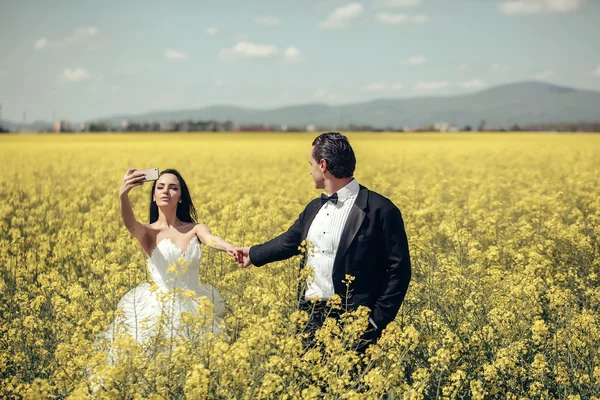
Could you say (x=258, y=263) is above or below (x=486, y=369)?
above

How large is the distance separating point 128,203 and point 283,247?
1195 millimetres

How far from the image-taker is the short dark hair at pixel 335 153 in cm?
406

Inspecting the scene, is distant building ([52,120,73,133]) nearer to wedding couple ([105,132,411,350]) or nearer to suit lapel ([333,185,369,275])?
wedding couple ([105,132,411,350])

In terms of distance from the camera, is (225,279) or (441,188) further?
(441,188)

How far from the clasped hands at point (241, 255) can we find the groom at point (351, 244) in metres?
0.70

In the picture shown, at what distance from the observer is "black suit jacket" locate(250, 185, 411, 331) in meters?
4.04

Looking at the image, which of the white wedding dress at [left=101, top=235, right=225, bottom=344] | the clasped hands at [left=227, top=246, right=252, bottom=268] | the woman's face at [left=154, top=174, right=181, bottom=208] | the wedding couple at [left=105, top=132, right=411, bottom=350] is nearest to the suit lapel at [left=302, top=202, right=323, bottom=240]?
the wedding couple at [left=105, top=132, right=411, bottom=350]

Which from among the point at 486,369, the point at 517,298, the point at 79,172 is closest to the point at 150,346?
the point at 486,369

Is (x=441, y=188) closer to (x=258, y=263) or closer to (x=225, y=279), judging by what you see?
(x=225, y=279)

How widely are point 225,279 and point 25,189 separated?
1058cm

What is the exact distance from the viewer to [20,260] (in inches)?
297

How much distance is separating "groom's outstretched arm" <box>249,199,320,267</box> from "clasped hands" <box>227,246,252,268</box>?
12cm

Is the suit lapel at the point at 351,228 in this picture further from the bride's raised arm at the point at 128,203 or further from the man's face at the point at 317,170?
the bride's raised arm at the point at 128,203

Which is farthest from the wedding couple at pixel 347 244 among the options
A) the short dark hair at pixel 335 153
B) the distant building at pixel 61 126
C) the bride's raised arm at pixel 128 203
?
the distant building at pixel 61 126
